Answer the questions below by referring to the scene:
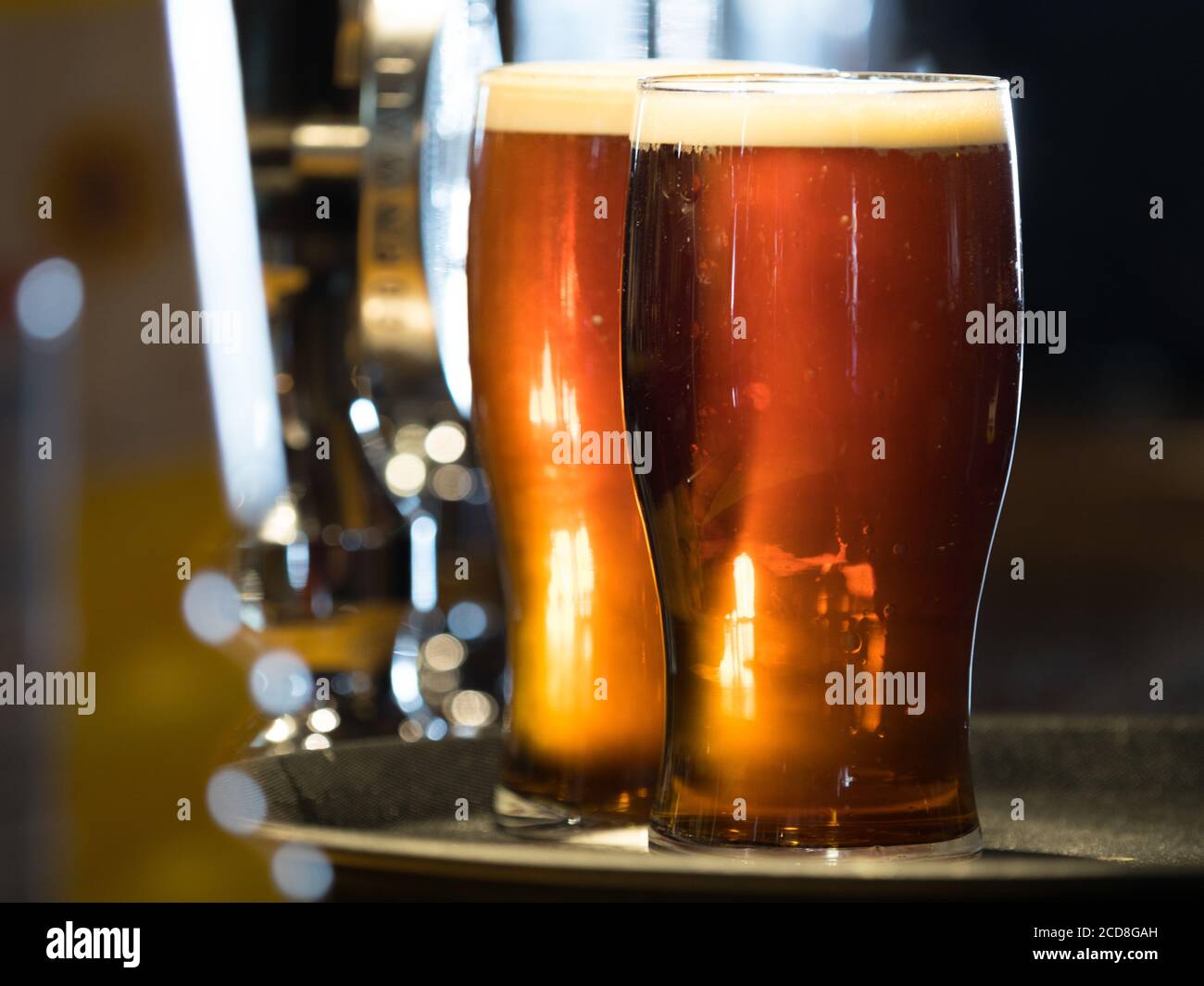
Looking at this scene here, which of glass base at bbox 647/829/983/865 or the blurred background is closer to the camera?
glass base at bbox 647/829/983/865

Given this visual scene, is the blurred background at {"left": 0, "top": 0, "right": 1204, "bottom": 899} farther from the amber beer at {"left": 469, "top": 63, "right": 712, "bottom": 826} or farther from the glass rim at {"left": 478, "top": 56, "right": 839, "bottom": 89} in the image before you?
the glass rim at {"left": 478, "top": 56, "right": 839, "bottom": 89}

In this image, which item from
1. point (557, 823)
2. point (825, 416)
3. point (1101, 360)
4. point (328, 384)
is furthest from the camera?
point (1101, 360)

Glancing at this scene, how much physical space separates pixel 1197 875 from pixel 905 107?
0.25 m

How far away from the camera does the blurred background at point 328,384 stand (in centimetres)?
98

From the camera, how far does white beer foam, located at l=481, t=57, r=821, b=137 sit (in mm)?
700

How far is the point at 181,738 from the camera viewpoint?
5.05 feet

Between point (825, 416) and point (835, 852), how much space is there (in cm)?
13

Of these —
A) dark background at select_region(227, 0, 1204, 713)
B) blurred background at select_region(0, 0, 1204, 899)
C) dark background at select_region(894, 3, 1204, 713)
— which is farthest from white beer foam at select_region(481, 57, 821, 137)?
dark background at select_region(894, 3, 1204, 713)

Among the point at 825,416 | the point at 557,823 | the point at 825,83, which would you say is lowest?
the point at 557,823

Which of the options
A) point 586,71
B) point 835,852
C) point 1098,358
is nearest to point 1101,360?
point 1098,358

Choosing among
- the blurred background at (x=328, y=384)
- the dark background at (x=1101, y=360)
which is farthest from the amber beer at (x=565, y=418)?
the dark background at (x=1101, y=360)

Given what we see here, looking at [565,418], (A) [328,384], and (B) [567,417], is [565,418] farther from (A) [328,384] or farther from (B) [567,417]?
(A) [328,384]

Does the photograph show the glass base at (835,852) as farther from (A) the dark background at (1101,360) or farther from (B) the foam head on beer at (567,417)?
(A) the dark background at (1101,360)

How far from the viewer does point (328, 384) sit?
39.3 inches
